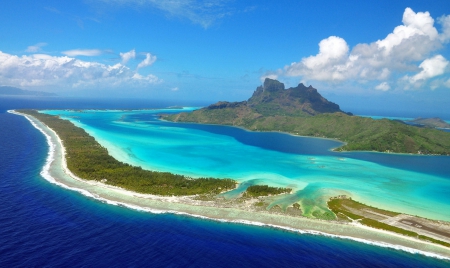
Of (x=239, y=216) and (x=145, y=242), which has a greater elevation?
(x=239, y=216)

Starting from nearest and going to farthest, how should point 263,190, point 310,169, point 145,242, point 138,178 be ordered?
point 145,242 < point 263,190 < point 138,178 < point 310,169

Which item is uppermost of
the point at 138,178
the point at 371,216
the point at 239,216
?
the point at 138,178

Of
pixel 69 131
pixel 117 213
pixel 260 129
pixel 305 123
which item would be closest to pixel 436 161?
pixel 305 123

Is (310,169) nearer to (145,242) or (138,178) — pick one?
(138,178)

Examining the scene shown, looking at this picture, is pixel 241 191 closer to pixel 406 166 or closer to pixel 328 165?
pixel 328 165

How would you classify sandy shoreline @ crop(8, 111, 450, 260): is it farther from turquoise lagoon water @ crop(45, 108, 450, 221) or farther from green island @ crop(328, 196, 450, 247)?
turquoise lagoon water @ crop(45, 108, 450, 221)

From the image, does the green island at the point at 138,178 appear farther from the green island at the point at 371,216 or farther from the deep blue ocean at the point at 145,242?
the green island at the point at 371,216

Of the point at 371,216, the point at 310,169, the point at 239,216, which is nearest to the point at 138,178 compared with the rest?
the point at 239,216
